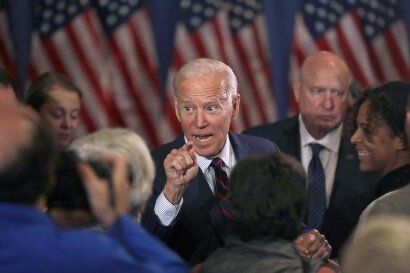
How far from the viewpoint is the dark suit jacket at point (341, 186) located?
4703 millimetres

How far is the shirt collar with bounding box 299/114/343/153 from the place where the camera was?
207 inches

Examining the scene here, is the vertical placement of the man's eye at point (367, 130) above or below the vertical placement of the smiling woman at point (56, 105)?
below

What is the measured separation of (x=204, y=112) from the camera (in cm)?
425

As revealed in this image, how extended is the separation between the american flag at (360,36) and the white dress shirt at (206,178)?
1933mm

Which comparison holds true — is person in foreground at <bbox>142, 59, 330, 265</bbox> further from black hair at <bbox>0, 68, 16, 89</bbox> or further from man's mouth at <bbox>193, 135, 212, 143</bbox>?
black hair at <bbox>0, 68, 16, 89</bbox>

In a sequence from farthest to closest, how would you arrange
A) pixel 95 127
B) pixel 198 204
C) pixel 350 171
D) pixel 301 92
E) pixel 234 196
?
1. pixel 95 127
2. pixel 301 92
3. pixel 350 171
4. pixel 198 204
5. pixel 234 196

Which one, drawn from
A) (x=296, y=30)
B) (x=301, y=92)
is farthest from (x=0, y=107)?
(x=296, y=30)

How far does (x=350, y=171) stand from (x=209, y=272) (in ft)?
6.45

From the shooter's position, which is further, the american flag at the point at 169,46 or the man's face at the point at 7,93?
the american flag at the point at 169,46

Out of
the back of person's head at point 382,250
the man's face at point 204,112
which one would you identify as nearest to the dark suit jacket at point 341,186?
the man's face at point 204,112

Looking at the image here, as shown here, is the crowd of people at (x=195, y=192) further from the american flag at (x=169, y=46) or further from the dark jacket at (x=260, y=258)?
the american flag at (x=169, y=46)

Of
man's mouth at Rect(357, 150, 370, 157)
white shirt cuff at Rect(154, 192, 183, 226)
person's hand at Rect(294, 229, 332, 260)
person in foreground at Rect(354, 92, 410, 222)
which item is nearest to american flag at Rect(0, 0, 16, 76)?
man's mouth at Rect(357, 150, 370, 157)

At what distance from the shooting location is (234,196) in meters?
3.09

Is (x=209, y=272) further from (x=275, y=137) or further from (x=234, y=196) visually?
(x=275, y=137)
